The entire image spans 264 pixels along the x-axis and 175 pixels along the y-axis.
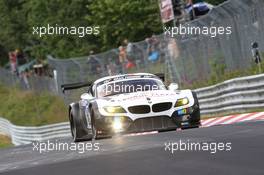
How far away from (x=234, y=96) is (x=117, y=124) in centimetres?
566

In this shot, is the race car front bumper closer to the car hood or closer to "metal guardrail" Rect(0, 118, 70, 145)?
the car hood

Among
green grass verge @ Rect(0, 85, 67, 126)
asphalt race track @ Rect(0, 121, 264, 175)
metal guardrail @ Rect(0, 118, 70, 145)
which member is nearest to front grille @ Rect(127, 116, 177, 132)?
asphalt race track @ Rect(0, 121, 264, 175)

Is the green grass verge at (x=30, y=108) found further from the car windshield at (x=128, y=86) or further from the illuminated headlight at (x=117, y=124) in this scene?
the illuminated headlight at (x=117, y=124)

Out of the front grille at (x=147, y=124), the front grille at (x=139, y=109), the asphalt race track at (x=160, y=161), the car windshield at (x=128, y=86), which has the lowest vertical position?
the asphalt race track at (x=160, y=161)

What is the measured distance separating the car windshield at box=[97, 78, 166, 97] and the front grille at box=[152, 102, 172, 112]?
1183 millimetres

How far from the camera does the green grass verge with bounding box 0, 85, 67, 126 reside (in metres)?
39.1

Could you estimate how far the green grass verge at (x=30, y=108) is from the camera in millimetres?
39062

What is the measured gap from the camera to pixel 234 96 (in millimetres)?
Result: 18125

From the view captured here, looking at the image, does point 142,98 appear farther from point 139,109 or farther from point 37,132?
point 37,132

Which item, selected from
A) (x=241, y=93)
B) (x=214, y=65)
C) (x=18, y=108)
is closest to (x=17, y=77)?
(x=18, y=108)

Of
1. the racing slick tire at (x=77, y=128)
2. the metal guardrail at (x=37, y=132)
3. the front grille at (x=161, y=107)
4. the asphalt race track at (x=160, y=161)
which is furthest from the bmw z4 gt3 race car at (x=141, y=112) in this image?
the metal guardrail at (x=37, y=132)

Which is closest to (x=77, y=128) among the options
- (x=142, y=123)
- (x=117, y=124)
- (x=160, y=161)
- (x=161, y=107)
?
(x=117, y=124)

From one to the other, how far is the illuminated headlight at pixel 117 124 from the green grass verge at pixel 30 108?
24112 mm

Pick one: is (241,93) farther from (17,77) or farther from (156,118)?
(17,77)
